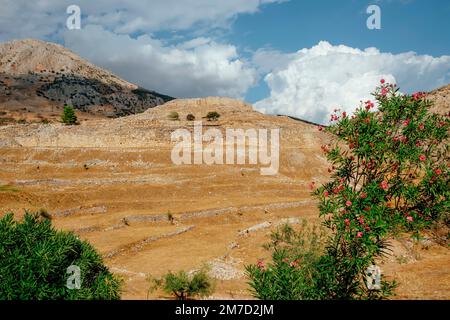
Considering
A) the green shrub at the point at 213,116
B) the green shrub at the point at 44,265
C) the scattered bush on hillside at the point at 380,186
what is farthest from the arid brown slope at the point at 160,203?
the green shrub at the point at 213,116

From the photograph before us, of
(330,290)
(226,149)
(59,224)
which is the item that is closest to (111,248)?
(59,224)

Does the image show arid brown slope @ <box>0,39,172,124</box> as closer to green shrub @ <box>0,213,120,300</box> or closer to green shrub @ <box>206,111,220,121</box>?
green shrub @ <box>206,111,220,121</box>

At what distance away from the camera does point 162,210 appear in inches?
1537

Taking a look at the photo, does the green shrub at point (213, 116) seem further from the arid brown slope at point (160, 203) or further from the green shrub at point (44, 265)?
the green shrub at point (44, 265)

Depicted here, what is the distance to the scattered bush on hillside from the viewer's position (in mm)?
9305

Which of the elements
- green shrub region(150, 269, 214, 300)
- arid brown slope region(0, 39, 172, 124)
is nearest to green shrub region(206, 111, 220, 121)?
arid brown slope region(0, 39, 172, 124)

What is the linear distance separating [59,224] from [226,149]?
34462 mm

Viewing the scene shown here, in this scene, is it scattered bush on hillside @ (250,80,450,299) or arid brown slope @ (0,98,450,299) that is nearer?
scattered bush on hillside @ (250,80,450,299)

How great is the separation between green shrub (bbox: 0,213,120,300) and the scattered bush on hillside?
576 cm

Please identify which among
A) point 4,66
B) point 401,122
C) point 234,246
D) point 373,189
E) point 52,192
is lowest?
point 234,246

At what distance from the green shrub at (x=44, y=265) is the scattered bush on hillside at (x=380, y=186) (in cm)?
576

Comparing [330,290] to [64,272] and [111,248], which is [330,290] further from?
[111,248]

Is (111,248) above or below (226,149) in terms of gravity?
below

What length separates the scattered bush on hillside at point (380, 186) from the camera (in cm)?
930
